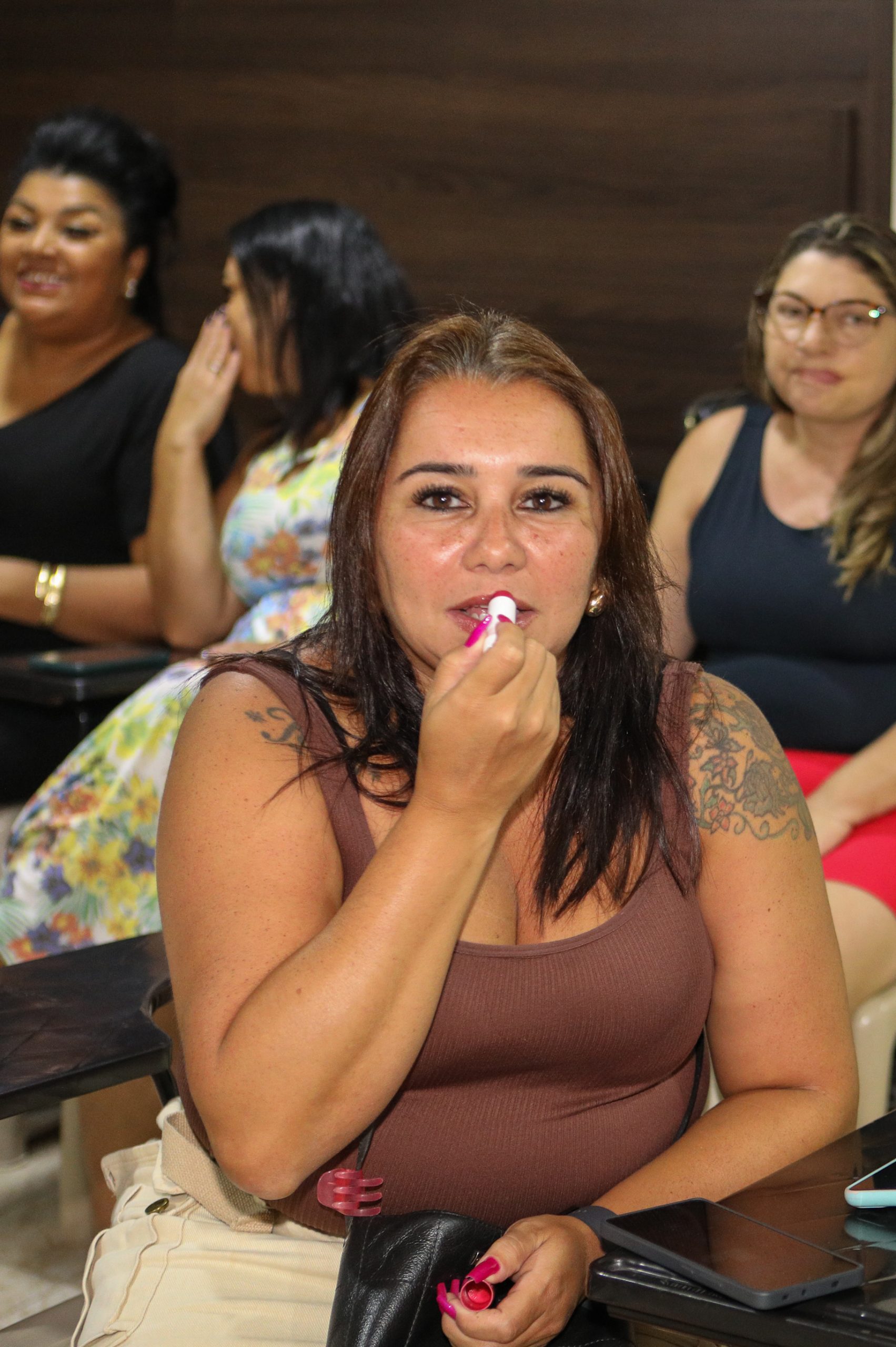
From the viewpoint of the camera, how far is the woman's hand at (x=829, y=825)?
2289mm

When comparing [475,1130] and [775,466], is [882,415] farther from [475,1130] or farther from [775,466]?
[475,1130]

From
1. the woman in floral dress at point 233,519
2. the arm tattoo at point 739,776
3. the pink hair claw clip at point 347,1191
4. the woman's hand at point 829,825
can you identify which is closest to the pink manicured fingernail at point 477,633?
the arm tattoo at point 739,776

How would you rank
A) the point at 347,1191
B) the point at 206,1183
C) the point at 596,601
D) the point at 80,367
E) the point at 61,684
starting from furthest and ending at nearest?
1. the point at 80,367
2. the point at 61,684
3. the point at 596,601
4. the point at 206,1183
5. the point at 347,1191

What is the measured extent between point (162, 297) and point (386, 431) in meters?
2.01

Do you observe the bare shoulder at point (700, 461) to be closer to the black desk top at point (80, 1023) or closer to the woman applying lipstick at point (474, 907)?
the woman applying lipstick at point (474, 907)

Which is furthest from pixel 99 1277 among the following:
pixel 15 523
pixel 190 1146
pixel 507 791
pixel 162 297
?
pixel 162 297

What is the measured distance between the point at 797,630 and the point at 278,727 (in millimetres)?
1342

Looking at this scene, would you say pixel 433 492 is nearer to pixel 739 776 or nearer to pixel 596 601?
pixel 596 601

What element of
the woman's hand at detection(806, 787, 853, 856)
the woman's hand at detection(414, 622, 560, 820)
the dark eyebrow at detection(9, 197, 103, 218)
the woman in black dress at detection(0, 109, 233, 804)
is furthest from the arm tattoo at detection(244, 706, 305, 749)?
the dark eyebrow at detection(9, 197, 103, 218)

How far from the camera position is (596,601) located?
57.6 inches

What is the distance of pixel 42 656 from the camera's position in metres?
2.68

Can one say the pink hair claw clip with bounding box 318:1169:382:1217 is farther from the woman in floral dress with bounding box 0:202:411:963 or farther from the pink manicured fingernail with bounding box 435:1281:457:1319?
the woman in floral dress with bounding box 0:202:411:963

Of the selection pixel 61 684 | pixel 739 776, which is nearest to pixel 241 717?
pixel 739 776

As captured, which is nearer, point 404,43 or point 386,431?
point 386,431
